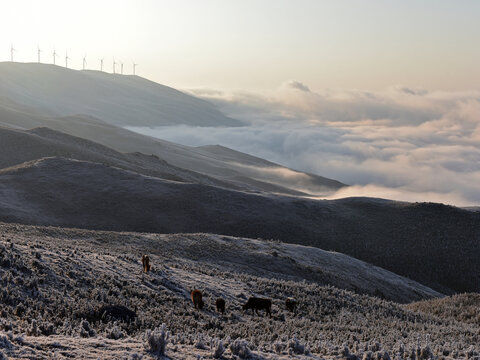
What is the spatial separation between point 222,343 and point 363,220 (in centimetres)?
6179

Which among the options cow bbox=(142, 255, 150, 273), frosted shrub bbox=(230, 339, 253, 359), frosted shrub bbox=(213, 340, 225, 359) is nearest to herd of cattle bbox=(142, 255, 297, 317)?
cow bbox=(142, 255, 150, 273)

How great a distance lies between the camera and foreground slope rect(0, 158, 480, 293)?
2400 inches

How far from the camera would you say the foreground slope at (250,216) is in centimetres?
6097

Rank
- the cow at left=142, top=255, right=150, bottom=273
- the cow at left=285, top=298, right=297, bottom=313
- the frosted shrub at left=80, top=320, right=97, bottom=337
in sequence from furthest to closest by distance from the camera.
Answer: the cow at left=142, top=255, right=150, bottom=273 < the cow at left=285, top=298, right=297, bottom=313 < the frosted shrub at left=80, top=320, right=97, bottom=337

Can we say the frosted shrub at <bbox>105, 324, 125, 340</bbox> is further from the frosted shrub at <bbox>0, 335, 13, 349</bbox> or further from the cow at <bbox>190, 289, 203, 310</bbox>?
the cow at <bbox>190, 289, 203, 310</bbox>

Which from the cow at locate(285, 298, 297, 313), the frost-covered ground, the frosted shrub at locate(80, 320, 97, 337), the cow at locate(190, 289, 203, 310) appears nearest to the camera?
the frost-covered ground

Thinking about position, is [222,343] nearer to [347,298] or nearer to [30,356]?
[30,356]

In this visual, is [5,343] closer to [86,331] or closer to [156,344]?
[86,331]

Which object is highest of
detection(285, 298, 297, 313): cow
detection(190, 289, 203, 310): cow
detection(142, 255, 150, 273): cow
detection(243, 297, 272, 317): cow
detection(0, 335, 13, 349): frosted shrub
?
detection(0, 335, 13, 349): frosted shrub

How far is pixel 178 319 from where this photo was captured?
60.7 ft

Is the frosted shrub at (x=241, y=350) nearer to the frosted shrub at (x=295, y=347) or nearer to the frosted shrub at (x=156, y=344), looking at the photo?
the frosted shrub at (x=295, y=347)

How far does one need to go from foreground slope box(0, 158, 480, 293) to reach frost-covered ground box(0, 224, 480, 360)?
26607mm

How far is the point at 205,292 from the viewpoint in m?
24.0

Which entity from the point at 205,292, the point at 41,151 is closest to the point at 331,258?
the point at 205,292
